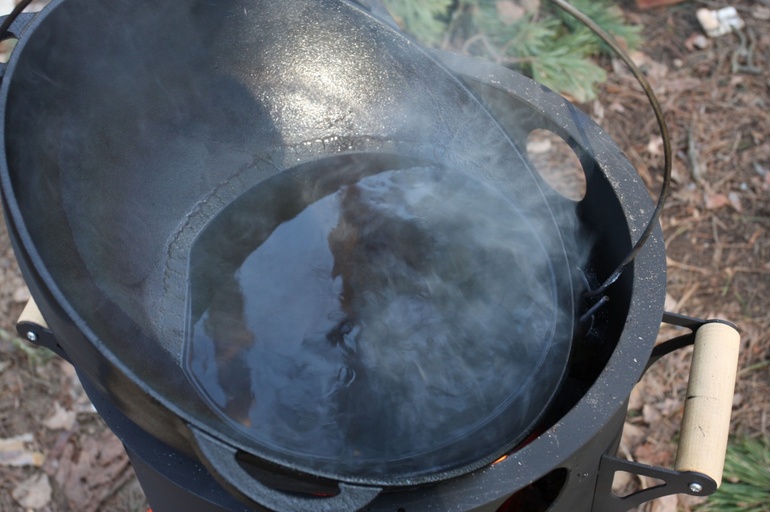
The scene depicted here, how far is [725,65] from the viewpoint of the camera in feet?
10.4

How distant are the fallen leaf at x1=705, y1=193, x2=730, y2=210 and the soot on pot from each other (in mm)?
1417

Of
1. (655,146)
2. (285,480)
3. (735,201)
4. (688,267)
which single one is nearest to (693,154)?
(655,146)

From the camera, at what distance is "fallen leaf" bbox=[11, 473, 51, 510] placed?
83.0 inches

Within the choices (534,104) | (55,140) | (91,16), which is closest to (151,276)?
(55,140)

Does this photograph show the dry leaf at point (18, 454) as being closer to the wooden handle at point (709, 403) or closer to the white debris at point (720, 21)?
the wooden handle at point (709, 403)

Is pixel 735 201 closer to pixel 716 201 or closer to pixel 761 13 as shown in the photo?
pixel 716 201

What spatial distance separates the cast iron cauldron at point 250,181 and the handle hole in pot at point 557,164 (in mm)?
1049

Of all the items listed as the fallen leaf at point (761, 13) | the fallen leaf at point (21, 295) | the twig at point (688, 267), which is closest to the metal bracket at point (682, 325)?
the twig at point (688, 267)

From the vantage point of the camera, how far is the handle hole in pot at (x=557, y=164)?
283 centimetres

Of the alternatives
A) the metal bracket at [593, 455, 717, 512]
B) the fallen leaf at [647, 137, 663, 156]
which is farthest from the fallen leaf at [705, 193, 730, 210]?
the metal bracket at [593, 455, 717, 512]

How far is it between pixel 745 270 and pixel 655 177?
495 mm

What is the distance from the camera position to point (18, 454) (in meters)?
2.19

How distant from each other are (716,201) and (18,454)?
257 centimetres

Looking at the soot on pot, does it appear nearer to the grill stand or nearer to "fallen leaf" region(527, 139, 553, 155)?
the grill stand
